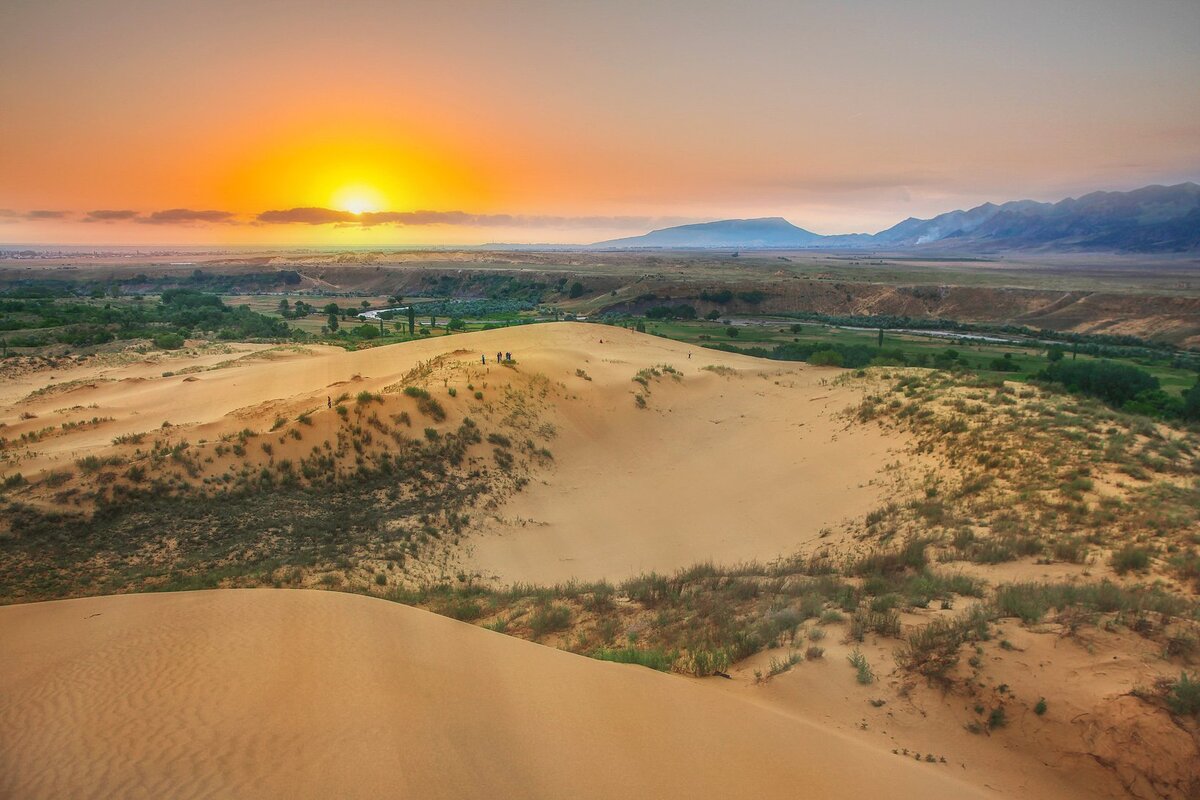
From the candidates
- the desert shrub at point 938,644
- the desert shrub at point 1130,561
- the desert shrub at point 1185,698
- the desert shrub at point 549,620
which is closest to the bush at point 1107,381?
the desert shrub at point 1130,561

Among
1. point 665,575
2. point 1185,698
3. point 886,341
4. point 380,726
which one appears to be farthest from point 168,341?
point 886,341

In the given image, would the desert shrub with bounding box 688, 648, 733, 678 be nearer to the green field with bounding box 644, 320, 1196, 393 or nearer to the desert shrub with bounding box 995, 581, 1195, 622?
the desert shrub with bounding box 995, 581, 1195, 622

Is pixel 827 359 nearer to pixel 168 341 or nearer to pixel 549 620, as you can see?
pixel 549 620

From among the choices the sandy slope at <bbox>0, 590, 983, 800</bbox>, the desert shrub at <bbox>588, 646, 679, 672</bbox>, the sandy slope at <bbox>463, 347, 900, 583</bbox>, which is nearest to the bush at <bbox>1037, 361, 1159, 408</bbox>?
the sandy slope at <bbox>463, 347, 900, 583</bbox>

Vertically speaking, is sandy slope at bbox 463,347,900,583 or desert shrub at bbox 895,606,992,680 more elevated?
desert shrub at bbox 895,606,992,680

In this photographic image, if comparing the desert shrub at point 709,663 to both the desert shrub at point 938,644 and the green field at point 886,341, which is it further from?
the green field at point 886,341

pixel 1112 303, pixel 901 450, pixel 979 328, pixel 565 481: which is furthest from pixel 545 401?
pixel 1112 303

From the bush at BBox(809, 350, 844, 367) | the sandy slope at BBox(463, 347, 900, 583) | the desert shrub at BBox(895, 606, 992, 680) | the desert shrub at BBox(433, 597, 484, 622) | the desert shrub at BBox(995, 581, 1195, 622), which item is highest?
the desert shrub at BBox(995, 581, 1195, 622)

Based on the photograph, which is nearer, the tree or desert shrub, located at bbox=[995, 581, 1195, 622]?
desert shrub, located at bbox=[995, 581, 1195, 622]
